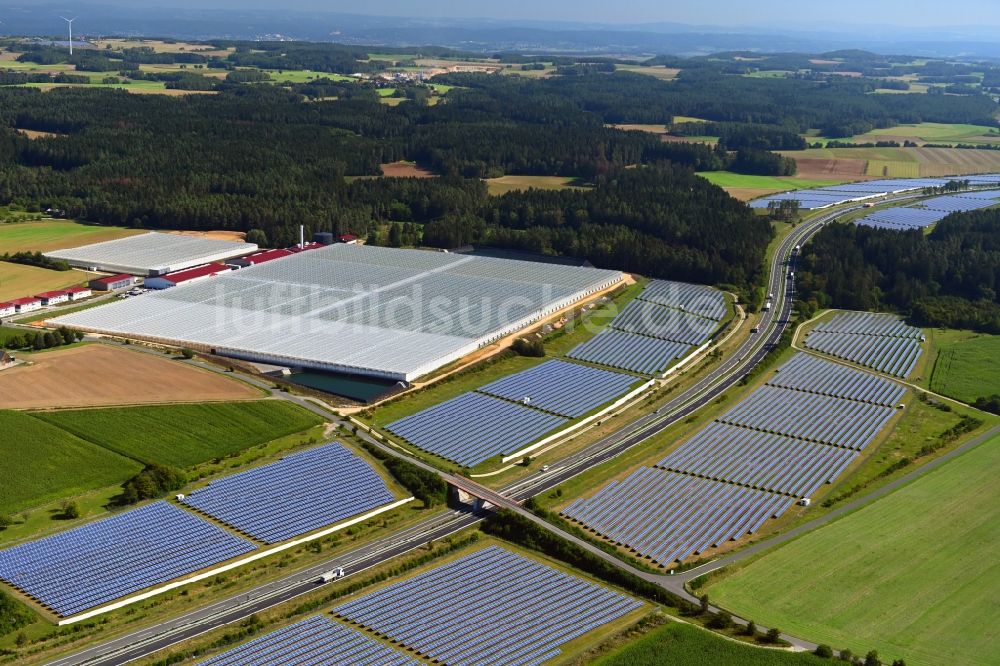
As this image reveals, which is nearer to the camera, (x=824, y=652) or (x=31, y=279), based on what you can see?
(x=824, y=652)

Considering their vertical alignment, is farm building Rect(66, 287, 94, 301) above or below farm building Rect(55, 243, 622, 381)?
below

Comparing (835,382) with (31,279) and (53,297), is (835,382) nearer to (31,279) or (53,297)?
(53,297)

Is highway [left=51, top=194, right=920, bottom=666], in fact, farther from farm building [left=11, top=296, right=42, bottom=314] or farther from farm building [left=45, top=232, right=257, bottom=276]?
farm building [left=45, top=232, right=257, bottom=276]

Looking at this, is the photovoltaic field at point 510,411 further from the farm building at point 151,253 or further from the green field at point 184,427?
the farm building at point 151,253

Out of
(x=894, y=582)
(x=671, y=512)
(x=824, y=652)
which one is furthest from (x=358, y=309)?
(x=824, y=652)

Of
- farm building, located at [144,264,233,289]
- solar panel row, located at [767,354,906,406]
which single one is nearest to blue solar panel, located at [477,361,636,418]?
solar panel row, located at [767,354,906,406]

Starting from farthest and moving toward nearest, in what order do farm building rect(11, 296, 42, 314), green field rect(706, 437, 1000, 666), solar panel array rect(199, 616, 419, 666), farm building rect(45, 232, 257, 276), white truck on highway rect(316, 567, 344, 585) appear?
farm building rect(45, 232, 257, 276), farm building rect(11, 296, 42, 314), white truck on highway rect(316, 567, 344, 585), green field rect(706, 437, 1000, 666), solar panel array rect(199, 616, 419, 666)
